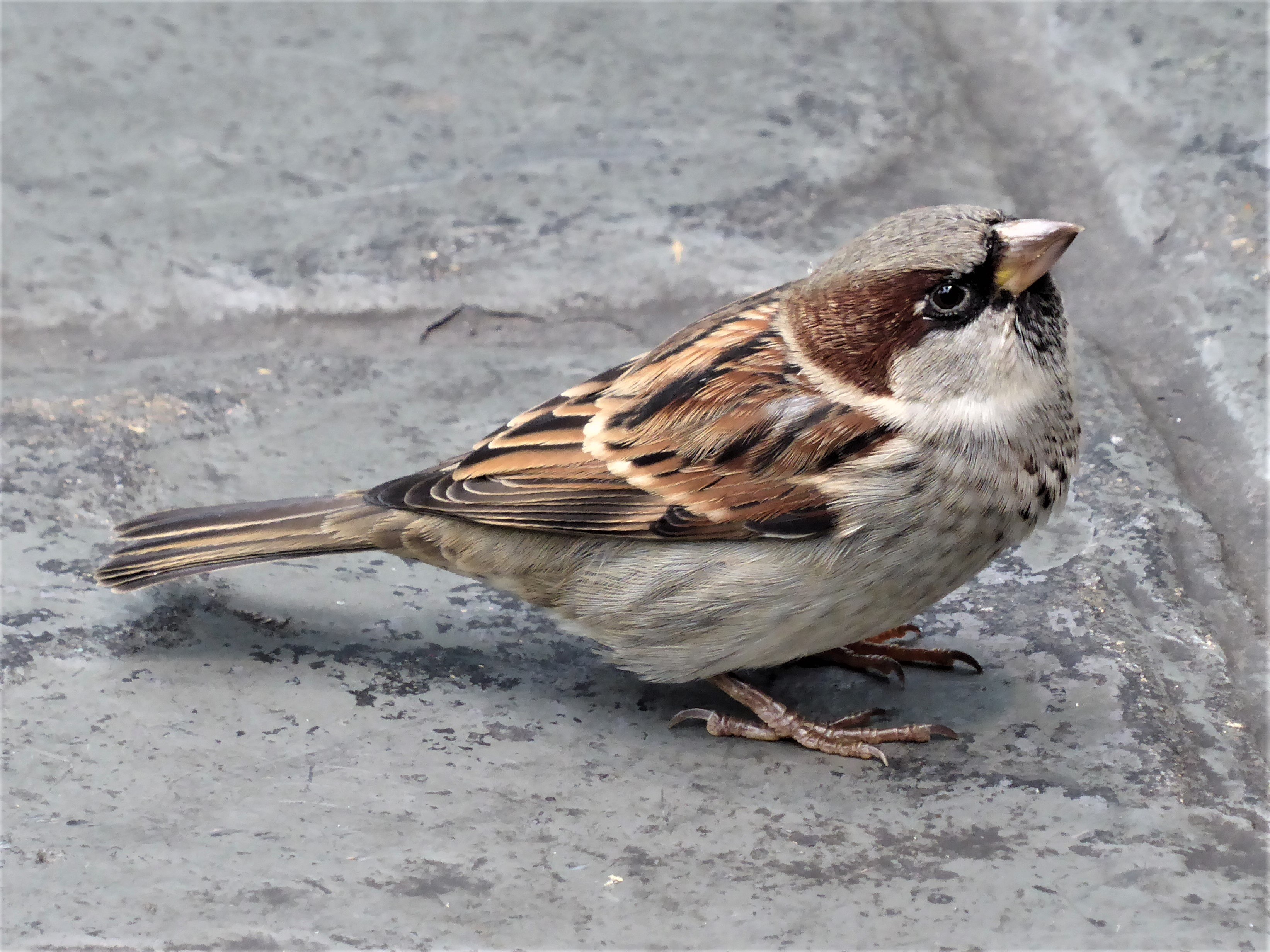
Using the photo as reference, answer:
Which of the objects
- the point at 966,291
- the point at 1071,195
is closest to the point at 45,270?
the point at 966,291

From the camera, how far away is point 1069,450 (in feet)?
9.40

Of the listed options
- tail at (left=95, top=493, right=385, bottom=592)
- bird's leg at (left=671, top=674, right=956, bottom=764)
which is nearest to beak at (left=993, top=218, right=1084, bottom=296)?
bird's leg at (left=671, top=674, right=956, bottom=764)

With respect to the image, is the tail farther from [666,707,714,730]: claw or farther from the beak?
the beak

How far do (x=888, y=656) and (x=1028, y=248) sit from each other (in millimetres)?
856

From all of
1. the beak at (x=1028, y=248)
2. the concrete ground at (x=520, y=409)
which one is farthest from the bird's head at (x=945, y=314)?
the concrete ground at (x=520, y=409)

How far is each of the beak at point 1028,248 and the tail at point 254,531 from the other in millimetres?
1293

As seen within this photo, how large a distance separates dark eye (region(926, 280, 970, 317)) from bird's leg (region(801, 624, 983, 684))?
0.61 m

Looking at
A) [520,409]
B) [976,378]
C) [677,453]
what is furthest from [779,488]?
[520,409]

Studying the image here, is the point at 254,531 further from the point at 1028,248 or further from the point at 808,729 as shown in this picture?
the point at 1028,248

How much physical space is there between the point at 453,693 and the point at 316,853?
55 cm

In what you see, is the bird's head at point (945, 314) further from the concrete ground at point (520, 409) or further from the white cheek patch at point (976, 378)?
the concrete ground at point (520, 409)

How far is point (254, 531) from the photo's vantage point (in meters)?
3.07

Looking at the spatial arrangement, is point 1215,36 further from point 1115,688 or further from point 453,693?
point 453,693

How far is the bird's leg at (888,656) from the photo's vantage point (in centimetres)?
298
